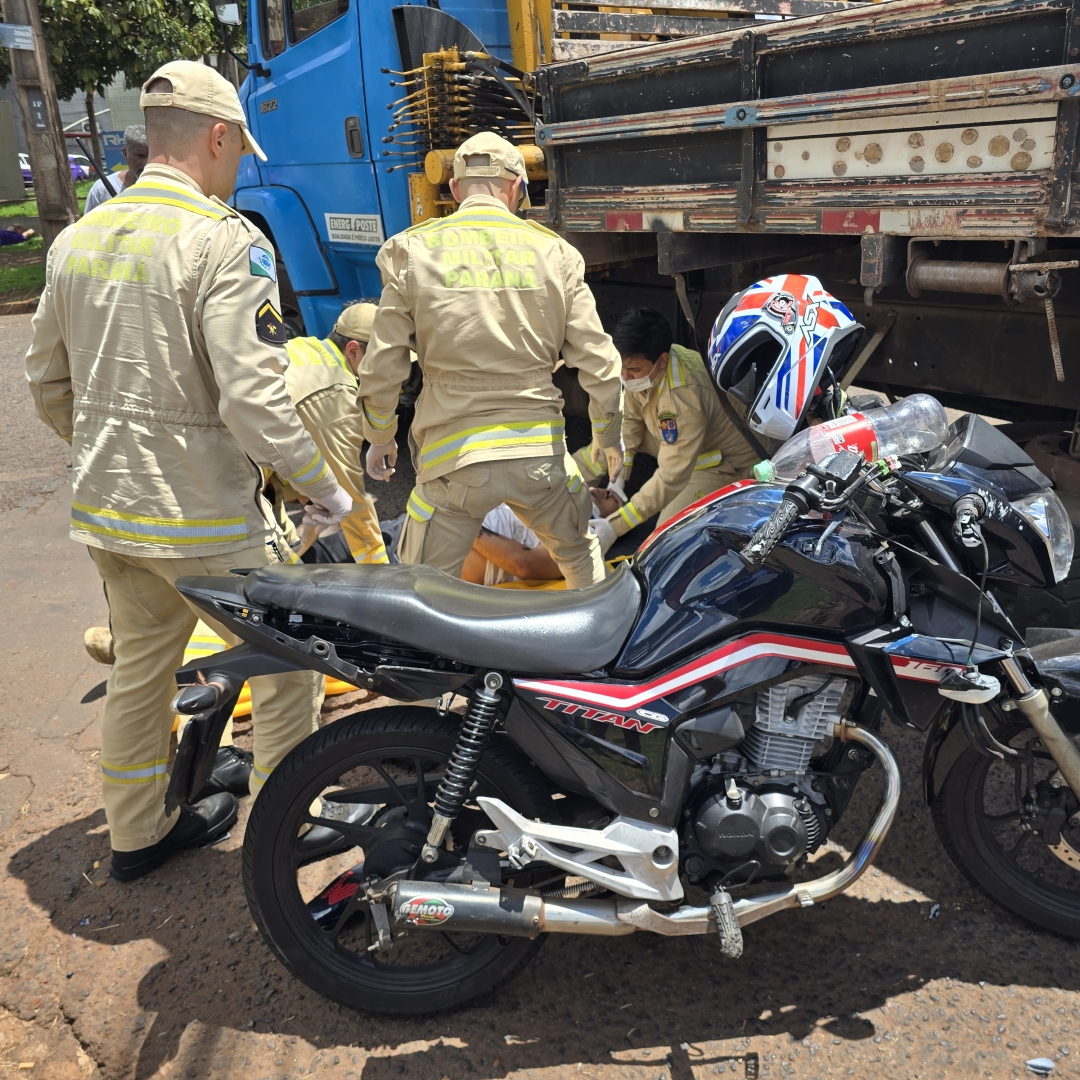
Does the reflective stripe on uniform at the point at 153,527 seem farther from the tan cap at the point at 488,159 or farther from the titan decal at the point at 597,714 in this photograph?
the tan cap at the point at 488,159

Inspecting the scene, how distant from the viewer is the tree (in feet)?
42.4

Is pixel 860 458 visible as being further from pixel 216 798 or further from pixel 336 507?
pixel 216 798

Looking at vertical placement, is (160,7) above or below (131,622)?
above

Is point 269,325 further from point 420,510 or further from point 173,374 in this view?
point 420,510

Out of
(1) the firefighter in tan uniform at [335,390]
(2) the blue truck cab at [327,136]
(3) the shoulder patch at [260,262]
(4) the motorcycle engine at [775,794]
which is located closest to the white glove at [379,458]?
(1) the firefighter in tan uniform at [335,390]

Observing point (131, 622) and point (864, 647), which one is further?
point (131, 622)

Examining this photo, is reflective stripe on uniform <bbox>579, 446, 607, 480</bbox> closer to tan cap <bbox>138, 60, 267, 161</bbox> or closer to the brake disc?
tan cap <bbox>138, 60, 267, 161</bbox>

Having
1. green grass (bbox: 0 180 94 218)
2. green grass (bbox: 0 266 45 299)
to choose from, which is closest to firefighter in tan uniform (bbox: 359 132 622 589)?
green grass (bbox: 0 266 45 299)

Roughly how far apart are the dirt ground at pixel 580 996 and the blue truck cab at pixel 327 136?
3.41 metres

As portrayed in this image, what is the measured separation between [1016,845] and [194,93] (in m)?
2.74

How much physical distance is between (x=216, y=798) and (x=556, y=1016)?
4.19 ft

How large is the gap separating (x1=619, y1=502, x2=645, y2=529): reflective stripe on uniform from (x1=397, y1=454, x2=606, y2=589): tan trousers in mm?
912

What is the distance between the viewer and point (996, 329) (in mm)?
3355

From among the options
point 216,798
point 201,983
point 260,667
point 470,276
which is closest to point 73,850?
point 216,798
